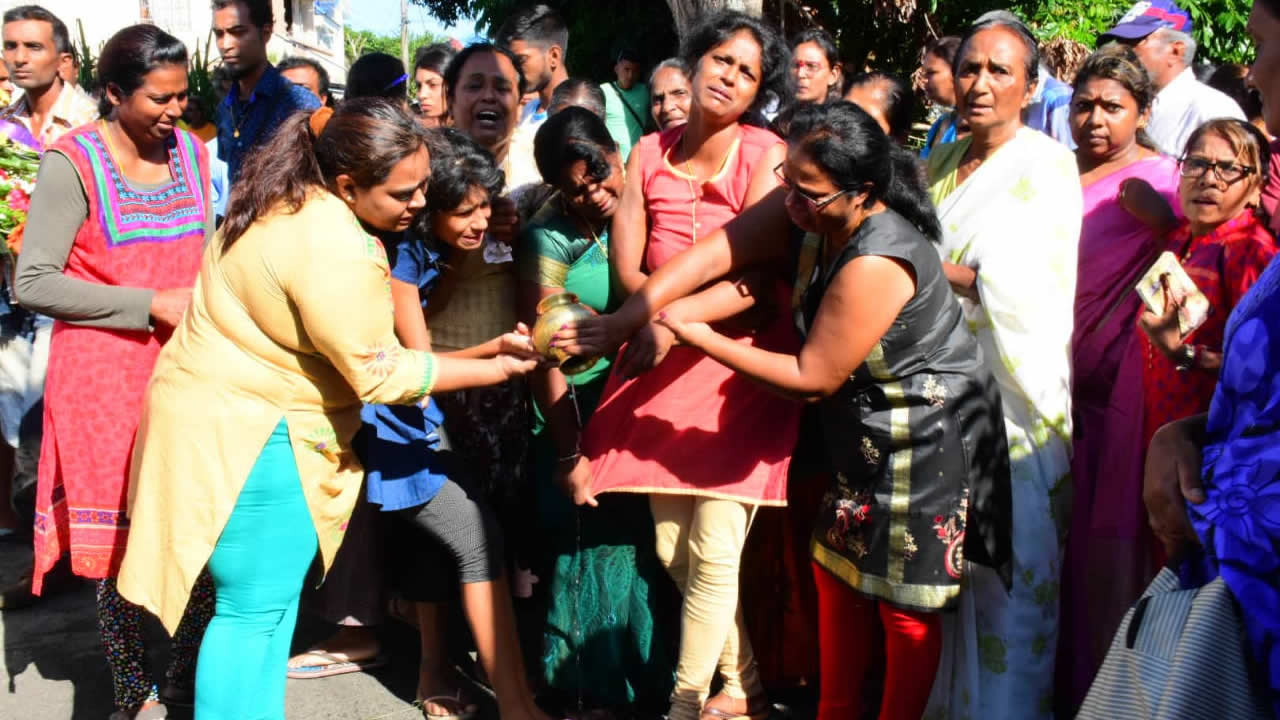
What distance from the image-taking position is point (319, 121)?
263cm

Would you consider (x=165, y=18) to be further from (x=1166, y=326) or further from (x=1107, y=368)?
(x=1166, y=326)

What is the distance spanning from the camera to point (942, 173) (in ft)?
11.0

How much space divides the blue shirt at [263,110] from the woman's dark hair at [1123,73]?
111 inches

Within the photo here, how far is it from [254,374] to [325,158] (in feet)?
1.84

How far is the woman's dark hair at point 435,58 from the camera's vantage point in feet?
16.4

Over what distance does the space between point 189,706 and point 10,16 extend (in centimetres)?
324

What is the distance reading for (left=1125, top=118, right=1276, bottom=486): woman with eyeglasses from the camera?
9.41 ft

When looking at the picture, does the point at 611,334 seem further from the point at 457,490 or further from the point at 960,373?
the point at 960,373

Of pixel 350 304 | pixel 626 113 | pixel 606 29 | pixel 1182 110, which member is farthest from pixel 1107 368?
pixel 606 29

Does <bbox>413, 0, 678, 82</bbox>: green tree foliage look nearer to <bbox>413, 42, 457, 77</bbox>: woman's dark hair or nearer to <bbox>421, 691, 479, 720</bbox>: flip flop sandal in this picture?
<bbox>413, 42, 457, 77</bbox>: woman's dark hair

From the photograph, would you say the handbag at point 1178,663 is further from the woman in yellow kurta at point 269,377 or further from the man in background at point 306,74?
the man in background at point 306,74

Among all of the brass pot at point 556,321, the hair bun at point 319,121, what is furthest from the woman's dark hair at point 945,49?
the hair bun at point 319,121

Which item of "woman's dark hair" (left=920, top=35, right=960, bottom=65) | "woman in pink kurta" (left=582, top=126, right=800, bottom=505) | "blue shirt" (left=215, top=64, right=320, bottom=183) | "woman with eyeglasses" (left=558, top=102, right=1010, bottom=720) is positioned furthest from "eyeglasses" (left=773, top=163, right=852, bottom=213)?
"woman's dark hair" (left=920, top=35, right=960, bottom=65)

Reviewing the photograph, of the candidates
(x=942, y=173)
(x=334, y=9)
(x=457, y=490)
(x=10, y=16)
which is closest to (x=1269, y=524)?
(x=942, y=173)
